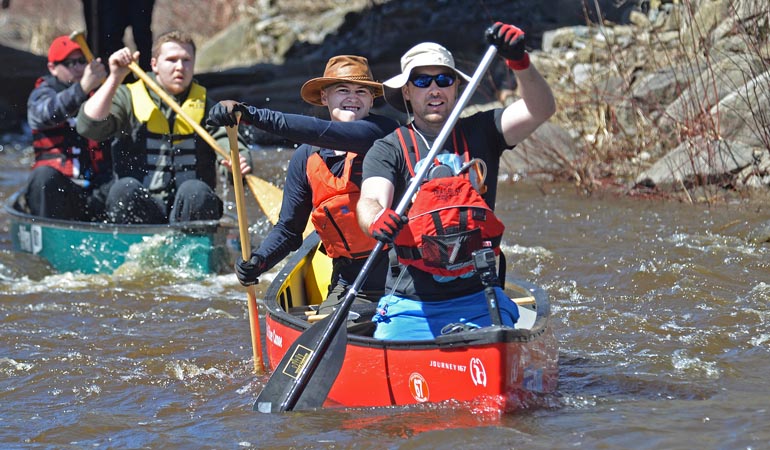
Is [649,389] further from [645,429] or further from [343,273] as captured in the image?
[343,273]

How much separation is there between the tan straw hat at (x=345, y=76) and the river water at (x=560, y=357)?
1.32 m

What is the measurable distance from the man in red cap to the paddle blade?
3.49 meters

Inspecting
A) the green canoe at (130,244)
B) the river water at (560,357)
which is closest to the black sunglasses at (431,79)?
the river water at (560,357)

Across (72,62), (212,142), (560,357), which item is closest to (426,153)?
(560,357)

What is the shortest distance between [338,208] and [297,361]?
80 centimetres

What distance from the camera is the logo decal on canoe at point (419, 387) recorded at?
4160 millimetres

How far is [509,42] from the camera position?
401 cm

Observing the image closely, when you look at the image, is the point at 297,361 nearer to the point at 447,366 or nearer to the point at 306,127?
the point at 447,366

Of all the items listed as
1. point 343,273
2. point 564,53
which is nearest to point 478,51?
point 564,53

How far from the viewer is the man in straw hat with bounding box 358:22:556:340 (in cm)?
407

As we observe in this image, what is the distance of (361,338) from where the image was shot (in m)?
4.30

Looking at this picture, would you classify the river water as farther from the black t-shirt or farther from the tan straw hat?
the tan straw hat

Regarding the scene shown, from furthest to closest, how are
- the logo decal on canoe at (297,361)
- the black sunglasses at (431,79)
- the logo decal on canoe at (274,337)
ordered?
the logo decal on canoe at (274,337) → the logo decal on canoe at (297,361) → the black sunglasses at (431,79)

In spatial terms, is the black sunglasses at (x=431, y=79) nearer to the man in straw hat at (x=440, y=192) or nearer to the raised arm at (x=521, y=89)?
the man in straw hat at (x=440, y=192)
